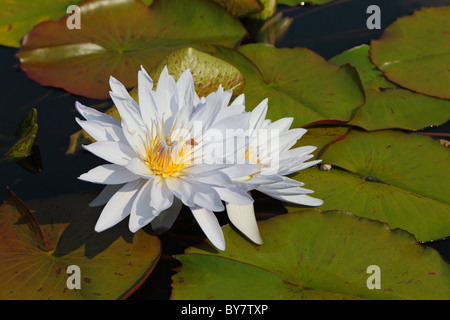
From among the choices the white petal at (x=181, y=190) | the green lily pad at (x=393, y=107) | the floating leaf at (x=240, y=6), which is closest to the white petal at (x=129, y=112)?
the white petal at (x=181, y=190)

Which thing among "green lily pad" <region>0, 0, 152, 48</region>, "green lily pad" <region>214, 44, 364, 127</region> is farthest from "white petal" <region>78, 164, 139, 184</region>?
"green lily pad" <region>0, 0, 152, 48</region>

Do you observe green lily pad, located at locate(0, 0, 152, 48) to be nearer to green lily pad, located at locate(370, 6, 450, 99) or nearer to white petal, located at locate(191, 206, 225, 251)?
green lily pad, located at locate(370, 6, 450, 99)

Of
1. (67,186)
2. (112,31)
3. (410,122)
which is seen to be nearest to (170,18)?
(112,31)

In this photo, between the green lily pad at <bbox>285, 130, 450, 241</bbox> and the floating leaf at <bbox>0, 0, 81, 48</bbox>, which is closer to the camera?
the green lily pad at <bbox>285, 130, 450, 241</bbox>

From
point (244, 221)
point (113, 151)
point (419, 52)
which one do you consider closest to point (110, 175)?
point (113, 151)

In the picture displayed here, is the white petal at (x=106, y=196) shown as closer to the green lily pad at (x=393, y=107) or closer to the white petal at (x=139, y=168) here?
the white petal at (x=139, y=168)

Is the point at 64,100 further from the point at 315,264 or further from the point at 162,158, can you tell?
the point at 315,264
